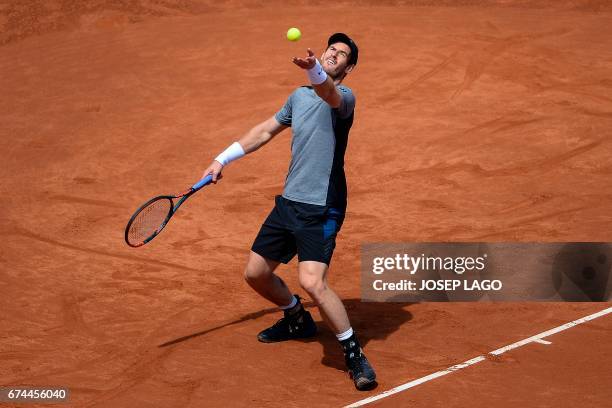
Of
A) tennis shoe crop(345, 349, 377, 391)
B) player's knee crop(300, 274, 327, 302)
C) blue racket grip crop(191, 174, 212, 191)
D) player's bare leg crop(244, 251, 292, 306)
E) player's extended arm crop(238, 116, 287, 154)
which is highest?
player's extended arm crop(238, 116, 287, 154)

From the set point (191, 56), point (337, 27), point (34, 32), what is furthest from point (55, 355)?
point (34, 32)

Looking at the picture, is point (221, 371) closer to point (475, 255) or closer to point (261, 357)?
point (261, 357)

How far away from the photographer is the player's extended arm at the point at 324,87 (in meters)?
6.13

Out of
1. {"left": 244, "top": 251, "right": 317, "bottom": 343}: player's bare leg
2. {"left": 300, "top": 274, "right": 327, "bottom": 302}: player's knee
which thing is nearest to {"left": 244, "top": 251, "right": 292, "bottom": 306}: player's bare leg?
{"left": 244, "top": 251, "right": 317, "bottom": 343}: player's bare leg

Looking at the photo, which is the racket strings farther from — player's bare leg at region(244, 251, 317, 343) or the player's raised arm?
the player's raised arm

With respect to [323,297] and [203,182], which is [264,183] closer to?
[203,182]

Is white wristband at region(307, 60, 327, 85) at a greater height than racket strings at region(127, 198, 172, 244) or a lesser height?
greater

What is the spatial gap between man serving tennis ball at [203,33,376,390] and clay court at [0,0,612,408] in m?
0.53

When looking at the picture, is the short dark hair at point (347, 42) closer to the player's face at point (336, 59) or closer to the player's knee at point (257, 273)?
the player's face at point (336, 59)

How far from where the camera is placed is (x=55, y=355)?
723 centimetres

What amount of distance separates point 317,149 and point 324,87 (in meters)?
0.60

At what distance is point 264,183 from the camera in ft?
37.3

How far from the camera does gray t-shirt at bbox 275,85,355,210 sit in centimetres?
676

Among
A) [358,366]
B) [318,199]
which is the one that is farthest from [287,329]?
[318,199]
